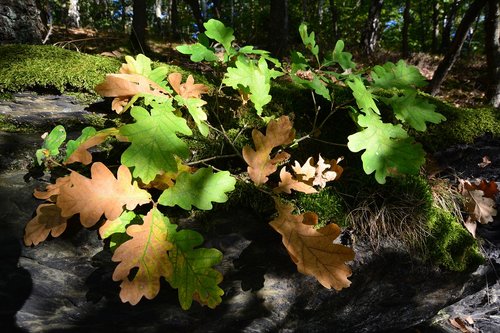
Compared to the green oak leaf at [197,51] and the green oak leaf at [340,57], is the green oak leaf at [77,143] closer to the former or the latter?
the green oak leaf at [197,51]

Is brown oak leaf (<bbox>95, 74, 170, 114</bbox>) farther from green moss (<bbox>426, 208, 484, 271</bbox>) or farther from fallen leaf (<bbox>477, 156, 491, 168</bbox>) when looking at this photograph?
fallen leaf (<bbox>477, 156, 491, 168</bbox>)

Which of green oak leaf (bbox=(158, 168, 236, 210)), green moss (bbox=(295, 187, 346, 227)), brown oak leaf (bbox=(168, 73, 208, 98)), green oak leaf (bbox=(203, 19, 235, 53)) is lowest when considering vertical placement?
green moss (bbox=(295, 187, 346, 227))

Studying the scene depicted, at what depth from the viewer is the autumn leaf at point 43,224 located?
1578 mm

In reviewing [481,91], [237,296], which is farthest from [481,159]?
[481,91]

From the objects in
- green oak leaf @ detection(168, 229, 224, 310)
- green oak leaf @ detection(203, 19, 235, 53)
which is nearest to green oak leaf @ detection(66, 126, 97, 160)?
green oak leaf @ detection(168, 229, 224, 310)

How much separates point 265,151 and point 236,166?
15.5 inches

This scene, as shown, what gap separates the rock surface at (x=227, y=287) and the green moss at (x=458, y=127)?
0.90m

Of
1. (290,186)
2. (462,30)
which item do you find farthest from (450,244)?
(462,30)

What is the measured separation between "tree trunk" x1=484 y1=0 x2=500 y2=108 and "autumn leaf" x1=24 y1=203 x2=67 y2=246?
21.3ft

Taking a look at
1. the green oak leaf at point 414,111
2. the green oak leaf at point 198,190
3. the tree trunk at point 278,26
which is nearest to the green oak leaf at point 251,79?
the green oak leaf at point 198,190


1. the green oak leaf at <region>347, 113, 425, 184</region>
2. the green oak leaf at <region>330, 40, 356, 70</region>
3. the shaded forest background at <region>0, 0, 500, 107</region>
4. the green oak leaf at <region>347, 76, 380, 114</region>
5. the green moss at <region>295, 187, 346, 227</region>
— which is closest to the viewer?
the green oak leaf at <region>347, 113, 425, 184</region>

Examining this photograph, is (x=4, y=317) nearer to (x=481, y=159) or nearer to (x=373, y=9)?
(x=481, y=159)

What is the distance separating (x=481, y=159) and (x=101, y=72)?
10.2 ft

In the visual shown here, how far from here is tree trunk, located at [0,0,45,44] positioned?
2891 millimetres
